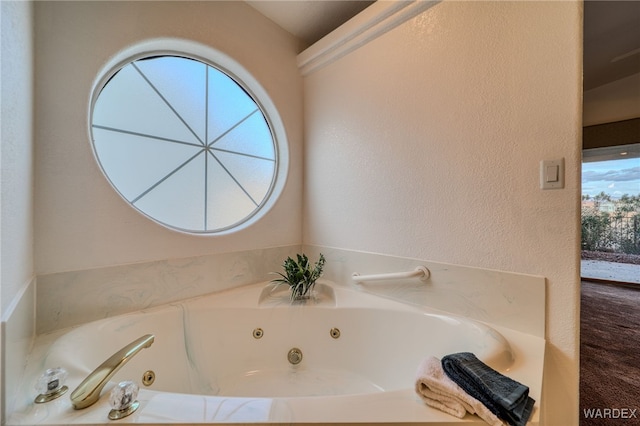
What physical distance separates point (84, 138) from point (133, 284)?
746 mm

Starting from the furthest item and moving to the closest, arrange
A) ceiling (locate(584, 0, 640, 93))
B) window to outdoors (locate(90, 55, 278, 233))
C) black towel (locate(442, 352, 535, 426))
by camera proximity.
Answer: ceiling (locate(584, 0, 640, 93))
window to outdoors (locate(90, 55, 278, 233))
black towel (locate(442, 352, 535, 426))

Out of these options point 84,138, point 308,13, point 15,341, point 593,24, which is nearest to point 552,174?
point 308,13

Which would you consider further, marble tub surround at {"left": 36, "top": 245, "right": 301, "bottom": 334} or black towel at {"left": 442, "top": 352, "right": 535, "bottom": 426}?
marble tub surround at {"left": 36, "top": 245, "right": 301, "bottom": 334}

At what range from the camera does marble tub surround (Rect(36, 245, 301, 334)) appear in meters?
1.04

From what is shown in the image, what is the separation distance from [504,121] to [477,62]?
1.07ft

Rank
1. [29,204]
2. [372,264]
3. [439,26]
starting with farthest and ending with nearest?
1. [372,264]
2. [439,26]
3. [29,204]

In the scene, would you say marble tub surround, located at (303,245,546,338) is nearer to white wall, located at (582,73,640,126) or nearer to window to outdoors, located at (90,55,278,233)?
window to outdoors, located at (90,55,278,233)

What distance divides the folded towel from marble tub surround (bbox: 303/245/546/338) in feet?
1.89

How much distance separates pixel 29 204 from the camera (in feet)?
3.09

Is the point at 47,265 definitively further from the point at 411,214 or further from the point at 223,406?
the point at 411,214

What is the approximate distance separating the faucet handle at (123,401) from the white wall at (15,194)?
0.25 metres

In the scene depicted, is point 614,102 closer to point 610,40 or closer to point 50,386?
point 610,40

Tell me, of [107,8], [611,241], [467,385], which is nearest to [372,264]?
[467,385]

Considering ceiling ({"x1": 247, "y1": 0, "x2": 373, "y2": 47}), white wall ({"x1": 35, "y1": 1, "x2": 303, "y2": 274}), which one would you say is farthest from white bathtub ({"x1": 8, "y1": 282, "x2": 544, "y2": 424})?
ceiling ({"x1": 247, "y1": 0, "x2": 373, "y2": 47})
